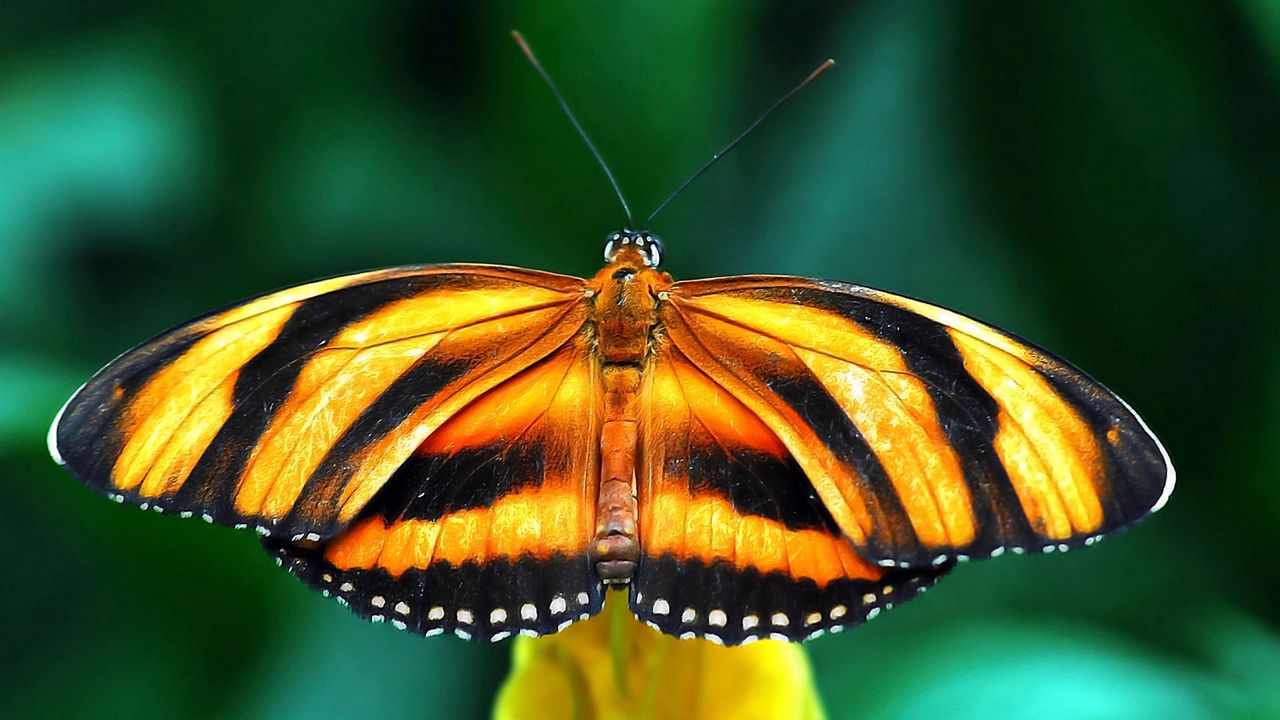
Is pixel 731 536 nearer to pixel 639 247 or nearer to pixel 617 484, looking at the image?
pixel 617 484

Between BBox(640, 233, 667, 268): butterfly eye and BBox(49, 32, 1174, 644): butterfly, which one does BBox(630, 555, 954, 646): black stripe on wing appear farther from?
BBox(640, 233, 667, 268): butterfly eye

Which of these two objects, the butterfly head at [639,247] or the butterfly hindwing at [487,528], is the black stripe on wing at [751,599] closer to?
the butterfly hindwing at [487,528]

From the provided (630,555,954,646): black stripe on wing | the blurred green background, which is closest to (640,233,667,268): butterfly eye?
(630,555,954,646): black stripe on wing

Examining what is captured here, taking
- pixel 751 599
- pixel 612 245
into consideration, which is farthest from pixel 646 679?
pixel 612 245

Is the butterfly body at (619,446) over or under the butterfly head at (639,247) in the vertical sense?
under

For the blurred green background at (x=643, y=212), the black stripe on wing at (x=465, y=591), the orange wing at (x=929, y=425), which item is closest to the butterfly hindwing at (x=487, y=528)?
the black stripe on wing at (x=465, y=591)

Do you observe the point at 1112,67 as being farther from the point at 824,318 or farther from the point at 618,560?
the point at 618,560
